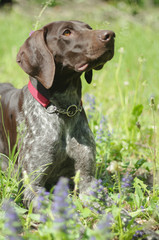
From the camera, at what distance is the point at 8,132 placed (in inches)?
139

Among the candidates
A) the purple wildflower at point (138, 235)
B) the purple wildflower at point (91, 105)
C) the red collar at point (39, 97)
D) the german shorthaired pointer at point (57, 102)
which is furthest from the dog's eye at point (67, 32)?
the purple wildflower at point (138, 235)

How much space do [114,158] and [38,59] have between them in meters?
1.54

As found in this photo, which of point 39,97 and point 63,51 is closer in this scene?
point 63,51

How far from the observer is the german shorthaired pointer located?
296cm

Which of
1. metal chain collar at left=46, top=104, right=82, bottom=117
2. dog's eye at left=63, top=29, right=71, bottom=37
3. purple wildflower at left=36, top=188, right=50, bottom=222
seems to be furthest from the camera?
metal chain collar at left=46, top=104, right=82, bottom=117

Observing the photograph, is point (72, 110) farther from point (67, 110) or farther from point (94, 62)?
point (94, 62)

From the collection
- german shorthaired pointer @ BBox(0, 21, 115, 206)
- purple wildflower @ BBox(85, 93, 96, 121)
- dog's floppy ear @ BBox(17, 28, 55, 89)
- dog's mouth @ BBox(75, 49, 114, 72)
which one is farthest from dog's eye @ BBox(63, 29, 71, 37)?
purple wildflower @ BBox(85, 93, 96, 121)

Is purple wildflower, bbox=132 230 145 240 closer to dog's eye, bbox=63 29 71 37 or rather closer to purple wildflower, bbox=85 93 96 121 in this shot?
dog's eye, bbox=63 29 71 37

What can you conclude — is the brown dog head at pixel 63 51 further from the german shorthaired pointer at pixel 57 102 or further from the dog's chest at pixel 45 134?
the dog's chest at pixel 45 134

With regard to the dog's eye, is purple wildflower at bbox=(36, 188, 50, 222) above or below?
below

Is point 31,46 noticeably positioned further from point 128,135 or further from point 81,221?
point 128,135

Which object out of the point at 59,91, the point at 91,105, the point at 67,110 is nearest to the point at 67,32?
the point at 59,91

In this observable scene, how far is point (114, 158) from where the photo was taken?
4039 mm

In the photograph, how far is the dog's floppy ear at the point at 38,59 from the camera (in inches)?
116
